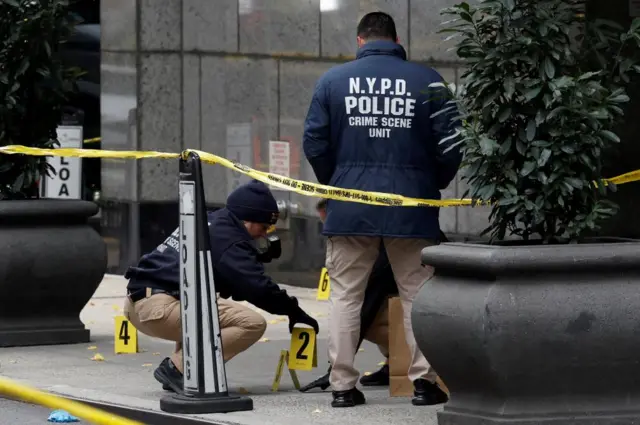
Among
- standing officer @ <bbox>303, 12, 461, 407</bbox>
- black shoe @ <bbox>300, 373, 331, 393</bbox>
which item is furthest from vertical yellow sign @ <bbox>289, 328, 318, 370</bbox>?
standing officer @ <bbox>303, 12, 461, 407</bbox>

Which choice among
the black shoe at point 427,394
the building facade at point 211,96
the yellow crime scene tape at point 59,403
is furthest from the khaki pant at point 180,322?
the building facade at point 211,96

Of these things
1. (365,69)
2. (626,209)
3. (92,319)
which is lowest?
(92,319)

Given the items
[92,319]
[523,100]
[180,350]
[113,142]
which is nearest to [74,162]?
[113,142]

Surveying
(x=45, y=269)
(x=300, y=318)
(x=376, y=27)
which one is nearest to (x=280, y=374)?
(x=300, y=318)

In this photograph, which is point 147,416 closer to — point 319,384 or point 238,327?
point 238,327

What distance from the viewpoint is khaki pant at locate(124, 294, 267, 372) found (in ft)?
30.0

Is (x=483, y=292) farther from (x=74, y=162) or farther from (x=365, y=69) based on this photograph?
(x=74, y=162)

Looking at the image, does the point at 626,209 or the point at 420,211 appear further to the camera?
the point at 626,209

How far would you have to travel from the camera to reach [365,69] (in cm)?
878

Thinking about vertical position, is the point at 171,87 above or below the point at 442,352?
above

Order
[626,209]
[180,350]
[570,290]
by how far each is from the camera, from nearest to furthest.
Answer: [570,290], [180,350], [626,209]

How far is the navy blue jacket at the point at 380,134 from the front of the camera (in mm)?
8688

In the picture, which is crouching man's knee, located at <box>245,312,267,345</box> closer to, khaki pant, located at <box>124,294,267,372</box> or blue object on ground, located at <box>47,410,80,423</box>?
khaki pant, located at <box>124,294,267,372</box>

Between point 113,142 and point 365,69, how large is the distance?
937 centimetres
